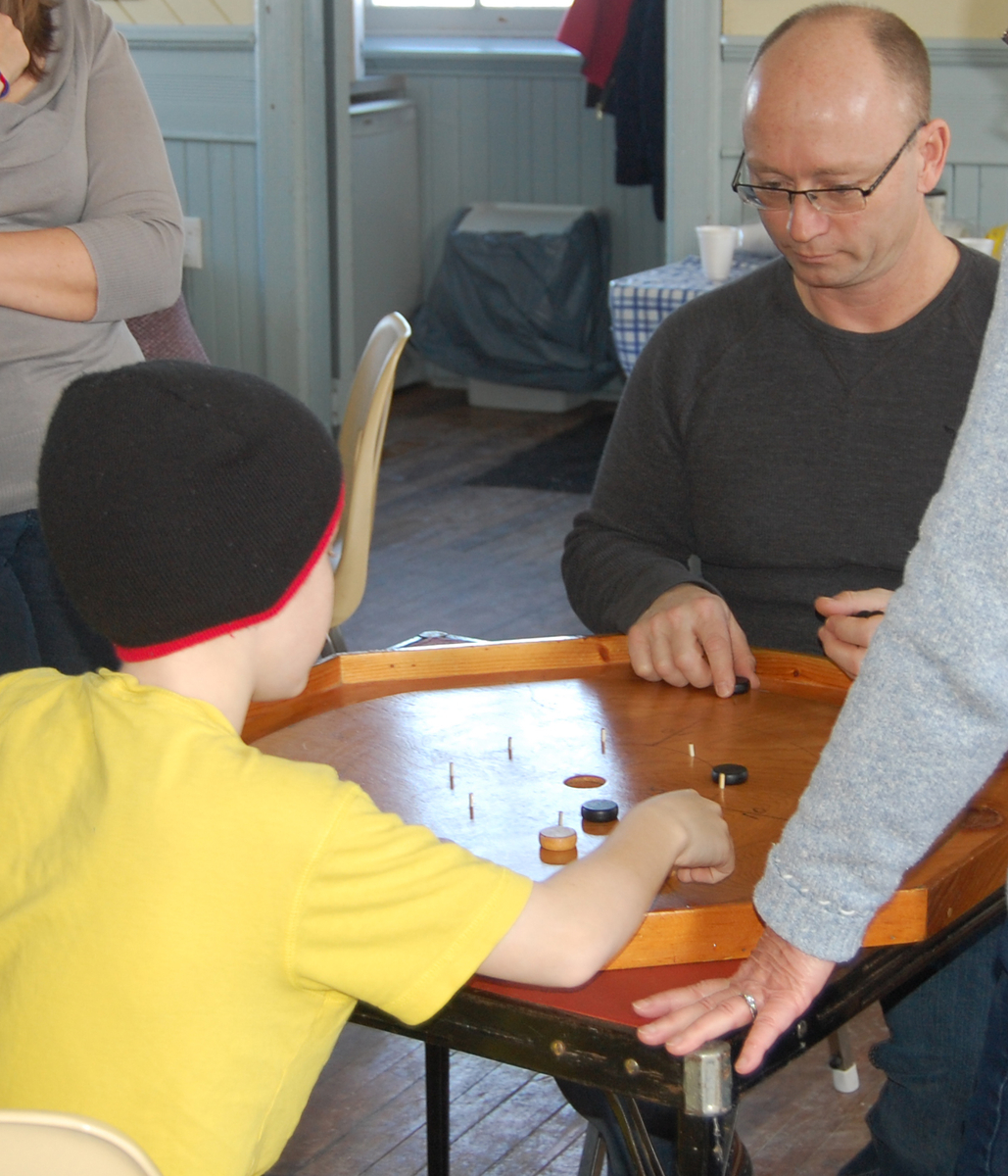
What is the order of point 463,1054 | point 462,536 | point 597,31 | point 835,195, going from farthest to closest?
1. point 597,31
2. point 462,536
3. point 463,1054
4. point 835,195

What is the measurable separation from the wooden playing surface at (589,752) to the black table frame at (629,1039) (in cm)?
3

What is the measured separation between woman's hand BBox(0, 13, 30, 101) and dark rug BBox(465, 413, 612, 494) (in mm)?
3382

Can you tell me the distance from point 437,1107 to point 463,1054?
1.99ft

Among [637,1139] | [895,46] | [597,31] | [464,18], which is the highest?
[464,18]

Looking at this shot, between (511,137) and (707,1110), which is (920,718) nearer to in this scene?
(707,1110)

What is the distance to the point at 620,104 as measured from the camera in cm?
537

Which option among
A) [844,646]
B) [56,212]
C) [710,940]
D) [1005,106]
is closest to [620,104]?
[1005,106]

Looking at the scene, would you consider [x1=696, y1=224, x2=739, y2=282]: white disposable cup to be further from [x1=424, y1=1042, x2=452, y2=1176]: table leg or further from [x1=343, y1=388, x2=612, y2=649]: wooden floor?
[x1=424, y1=1042, x2=452, y2=1176]: table leg

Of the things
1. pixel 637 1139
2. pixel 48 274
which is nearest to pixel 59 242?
pixel 48 274

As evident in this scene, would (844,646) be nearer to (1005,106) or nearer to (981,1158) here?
(981,1158)

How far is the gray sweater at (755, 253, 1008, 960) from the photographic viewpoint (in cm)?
87

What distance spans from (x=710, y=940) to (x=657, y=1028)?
13cm

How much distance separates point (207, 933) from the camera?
93cm

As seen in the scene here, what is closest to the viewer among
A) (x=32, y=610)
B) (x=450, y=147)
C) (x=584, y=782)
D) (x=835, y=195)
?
(x=584, y=782)
